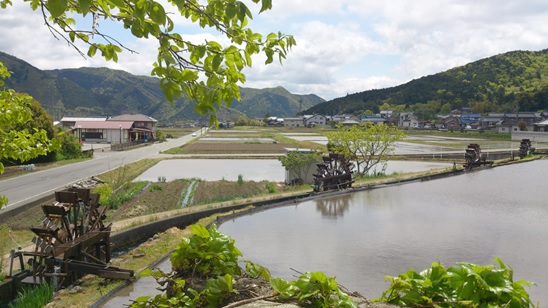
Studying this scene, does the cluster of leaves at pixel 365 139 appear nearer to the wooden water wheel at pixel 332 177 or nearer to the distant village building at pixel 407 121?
the wooden water wheel at pixel 332 177

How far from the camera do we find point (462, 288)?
2.53m

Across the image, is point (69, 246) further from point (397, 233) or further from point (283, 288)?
point (397, 233)

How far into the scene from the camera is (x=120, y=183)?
83.6 ft

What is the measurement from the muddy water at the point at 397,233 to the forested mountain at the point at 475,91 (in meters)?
96.4

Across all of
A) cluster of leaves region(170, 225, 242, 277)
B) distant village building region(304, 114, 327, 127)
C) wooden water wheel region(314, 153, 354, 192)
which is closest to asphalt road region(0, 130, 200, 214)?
wooden water wheel region(314, 153, 354, 192)

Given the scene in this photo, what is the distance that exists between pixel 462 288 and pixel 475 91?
14723cm

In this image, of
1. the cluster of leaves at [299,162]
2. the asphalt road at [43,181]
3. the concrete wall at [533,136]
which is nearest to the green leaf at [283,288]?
the asphalt road at [43,181]

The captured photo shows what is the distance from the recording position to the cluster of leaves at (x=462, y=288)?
2465mm

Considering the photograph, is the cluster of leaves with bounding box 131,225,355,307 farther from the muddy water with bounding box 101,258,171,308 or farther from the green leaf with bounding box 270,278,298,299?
the muddy water with bounding box 101,258,171,308

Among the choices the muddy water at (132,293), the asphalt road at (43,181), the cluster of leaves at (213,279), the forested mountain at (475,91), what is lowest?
the asphalt road at (43,181)

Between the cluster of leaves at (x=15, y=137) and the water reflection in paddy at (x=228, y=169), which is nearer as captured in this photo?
the cluster of leaves at (x=15, y=137)

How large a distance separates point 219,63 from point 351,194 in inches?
771

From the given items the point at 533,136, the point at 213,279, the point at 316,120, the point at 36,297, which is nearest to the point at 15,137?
the point at 36,297

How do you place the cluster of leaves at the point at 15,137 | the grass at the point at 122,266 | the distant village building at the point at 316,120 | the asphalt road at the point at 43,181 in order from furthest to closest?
the distant village building at the point at 316,120
the asphalt road at the point at 43,181
the grass at the point at 122,266
the cluster of leaves at the point at 15,137
